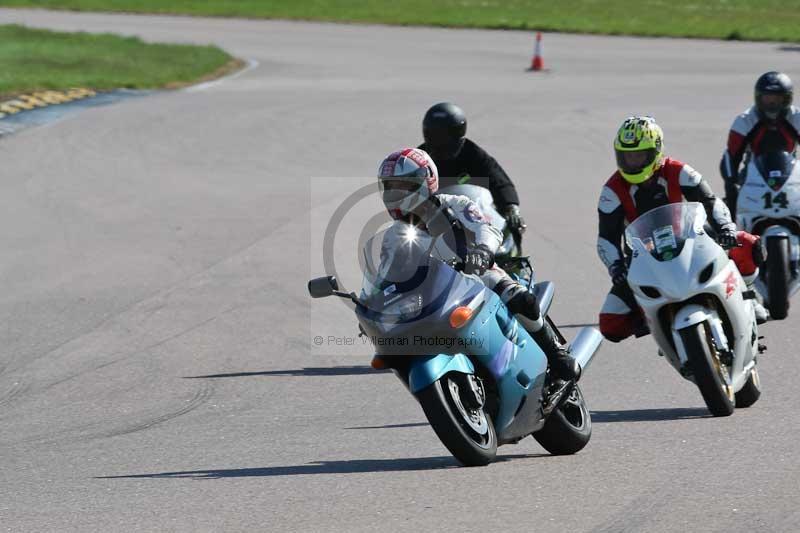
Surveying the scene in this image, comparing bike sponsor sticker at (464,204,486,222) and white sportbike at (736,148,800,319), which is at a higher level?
bike sponsor sticker at (464,204,486,222)

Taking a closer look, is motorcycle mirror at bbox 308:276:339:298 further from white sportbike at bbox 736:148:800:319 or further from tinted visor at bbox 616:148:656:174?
white sportbike at bbox 736:148:800:319

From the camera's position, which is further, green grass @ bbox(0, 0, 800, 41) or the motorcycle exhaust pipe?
green grass @ bbox(0, 0, 800, 41)

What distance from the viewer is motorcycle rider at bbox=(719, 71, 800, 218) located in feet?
37.6

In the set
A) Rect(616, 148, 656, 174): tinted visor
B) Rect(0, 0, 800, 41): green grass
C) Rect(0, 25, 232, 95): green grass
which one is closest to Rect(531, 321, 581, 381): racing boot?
Rect(616, 148, 656, 174): tinted visor

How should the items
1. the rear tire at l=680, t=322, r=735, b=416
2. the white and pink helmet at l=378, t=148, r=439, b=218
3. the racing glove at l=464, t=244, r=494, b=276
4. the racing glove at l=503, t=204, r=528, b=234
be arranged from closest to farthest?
the white and pink helmet at l=378, t=148, r=439, b=218 < the racing glove at l=464, t=244, r=494, b=276 < the rear tire at l=680, t=322, r=735, b=416 < the racing glove at l=503, t=204, r=528, b=234

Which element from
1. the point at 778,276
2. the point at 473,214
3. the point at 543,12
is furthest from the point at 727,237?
the point at 543,12

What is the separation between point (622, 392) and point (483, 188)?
1568 millimetres

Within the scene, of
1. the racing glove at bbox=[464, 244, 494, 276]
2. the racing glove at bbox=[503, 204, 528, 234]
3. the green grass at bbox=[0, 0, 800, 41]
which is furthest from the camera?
the green grass at bbox=[0, 0, 800, 41]

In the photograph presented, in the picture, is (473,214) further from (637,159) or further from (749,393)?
(749,393)

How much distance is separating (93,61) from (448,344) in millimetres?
22915

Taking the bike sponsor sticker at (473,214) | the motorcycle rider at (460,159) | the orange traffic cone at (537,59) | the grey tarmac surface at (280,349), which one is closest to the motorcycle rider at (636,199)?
the grey tarmac surface at (280,349)

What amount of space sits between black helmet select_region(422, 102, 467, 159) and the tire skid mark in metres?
2.28

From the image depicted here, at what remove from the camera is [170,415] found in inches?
345

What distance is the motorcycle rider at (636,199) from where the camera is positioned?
8982 millimetres
